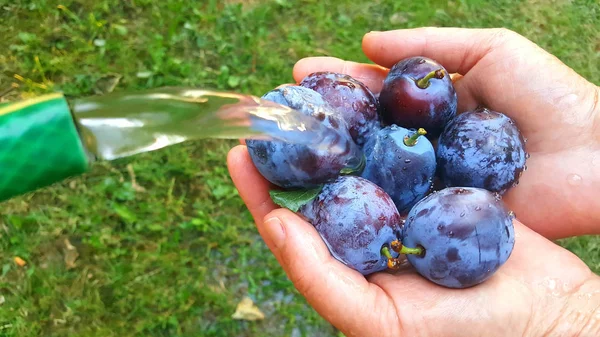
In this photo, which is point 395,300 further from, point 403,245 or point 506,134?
point 506,134

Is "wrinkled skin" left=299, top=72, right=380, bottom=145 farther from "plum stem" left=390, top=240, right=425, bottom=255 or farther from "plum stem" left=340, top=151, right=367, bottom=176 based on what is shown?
"plum stem" left=390, top=240, right=425, bottom=255

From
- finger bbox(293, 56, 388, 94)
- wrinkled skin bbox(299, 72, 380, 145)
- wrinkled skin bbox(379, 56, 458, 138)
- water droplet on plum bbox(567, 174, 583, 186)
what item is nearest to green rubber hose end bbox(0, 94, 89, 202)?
wrinkled skin bbox(299, 72, 380, 145)

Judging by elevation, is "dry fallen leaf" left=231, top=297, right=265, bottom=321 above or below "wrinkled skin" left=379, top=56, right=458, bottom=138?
below

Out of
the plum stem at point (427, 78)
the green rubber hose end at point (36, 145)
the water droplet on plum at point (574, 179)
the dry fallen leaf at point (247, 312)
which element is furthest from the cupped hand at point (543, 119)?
the green rubber hose end at point (36, 145)

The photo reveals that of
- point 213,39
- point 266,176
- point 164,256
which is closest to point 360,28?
point 213,39

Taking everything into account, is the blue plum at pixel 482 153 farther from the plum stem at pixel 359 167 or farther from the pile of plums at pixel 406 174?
the plum stem at pixel 359 167

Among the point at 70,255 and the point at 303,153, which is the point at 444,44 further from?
the point at 70,255
